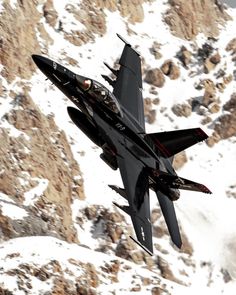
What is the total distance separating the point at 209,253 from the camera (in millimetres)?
75625

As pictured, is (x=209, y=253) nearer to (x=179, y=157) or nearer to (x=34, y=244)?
(x=179, y=157)

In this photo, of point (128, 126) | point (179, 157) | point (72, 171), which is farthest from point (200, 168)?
point (128, 126)

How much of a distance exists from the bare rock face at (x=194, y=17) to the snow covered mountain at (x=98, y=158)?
191 millimetres

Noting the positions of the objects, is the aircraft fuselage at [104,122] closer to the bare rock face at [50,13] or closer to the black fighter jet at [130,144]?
the black fighter jet at [130,144]

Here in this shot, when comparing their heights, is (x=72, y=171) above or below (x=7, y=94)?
below

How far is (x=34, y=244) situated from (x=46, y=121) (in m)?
25.5

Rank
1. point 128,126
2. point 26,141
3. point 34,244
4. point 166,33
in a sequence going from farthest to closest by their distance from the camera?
1. point 166,33
2. point 26,141
3. point 34,244
4. point 128,126

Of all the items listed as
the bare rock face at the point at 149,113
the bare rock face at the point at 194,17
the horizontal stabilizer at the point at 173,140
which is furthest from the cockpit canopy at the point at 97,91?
the bare rock face at the point at 194,17

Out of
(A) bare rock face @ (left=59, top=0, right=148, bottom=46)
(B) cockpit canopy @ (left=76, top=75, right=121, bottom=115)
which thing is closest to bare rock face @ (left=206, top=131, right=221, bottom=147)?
(A) bare rock face @ (left=59, top=0, right=148, bottom=46)

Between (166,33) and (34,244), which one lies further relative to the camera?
(166,33)

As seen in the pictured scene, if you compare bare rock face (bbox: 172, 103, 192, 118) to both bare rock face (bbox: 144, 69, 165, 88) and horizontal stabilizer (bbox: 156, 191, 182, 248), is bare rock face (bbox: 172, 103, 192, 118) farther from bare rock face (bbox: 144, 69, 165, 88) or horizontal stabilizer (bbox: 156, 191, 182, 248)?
horizontal stabilizer (bbox: 156, 191, 182, 248)

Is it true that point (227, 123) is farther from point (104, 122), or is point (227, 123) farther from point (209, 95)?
point (104, 122)

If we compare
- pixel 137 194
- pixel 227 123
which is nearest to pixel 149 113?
pixel 227 123

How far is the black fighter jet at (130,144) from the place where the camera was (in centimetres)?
3728
